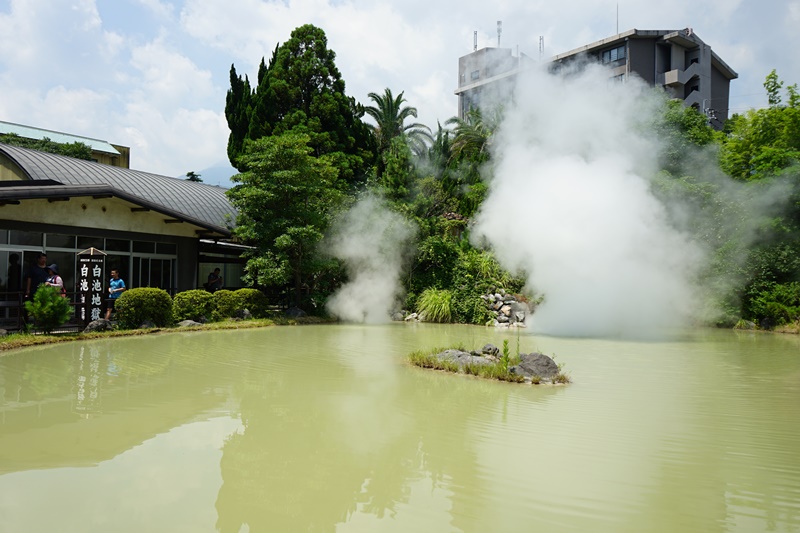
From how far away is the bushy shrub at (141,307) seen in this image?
16.1m

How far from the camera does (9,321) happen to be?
15.5 meters

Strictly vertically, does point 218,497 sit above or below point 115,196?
below

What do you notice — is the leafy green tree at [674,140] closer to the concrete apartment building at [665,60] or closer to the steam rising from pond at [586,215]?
the steam rising from pond at [586,215]

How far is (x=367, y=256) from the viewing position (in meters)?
22.5

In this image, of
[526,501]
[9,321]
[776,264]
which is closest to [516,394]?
[526,501]

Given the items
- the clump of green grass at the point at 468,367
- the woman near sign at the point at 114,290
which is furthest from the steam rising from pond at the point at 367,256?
the clump of green grass at the point at 468,367

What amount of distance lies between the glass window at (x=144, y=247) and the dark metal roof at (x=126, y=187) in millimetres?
1524

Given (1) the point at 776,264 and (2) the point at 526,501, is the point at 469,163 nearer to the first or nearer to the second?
(1) the point at 776,264

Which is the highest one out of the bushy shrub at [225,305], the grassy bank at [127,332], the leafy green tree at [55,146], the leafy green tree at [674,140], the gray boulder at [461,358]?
the leafy green tree at [55,146]

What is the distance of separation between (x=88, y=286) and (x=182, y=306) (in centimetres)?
308

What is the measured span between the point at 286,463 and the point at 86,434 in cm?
241

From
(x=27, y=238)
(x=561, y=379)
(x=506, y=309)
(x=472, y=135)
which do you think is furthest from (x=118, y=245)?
(x=472, y=135)

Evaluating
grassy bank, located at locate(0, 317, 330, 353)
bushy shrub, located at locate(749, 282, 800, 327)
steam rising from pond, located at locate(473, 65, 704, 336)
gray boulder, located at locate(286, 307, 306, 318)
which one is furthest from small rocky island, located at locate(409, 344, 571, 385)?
bushy shrub, located at locate(749, 282, 800, 327)

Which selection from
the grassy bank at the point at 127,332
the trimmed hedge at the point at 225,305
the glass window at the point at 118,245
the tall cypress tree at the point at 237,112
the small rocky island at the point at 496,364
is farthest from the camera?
the tall cypress tree at the point at 237,112
